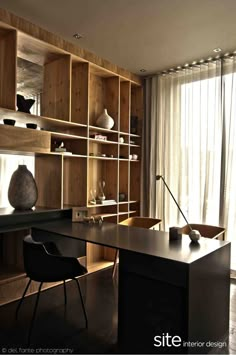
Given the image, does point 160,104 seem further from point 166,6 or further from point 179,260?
point 179,260

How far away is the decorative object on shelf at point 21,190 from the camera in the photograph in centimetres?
296

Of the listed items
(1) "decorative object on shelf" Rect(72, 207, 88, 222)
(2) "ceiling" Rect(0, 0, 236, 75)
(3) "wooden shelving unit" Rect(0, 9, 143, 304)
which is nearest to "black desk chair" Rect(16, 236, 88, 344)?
(1) "decorative object on shelf" Rect(72, 207, 88, 222)

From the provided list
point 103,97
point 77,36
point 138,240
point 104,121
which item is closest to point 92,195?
point 104,121

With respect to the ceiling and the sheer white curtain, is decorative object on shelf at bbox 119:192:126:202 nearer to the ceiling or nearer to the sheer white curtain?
the sheer white curtain

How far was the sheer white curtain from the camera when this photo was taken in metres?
3.58

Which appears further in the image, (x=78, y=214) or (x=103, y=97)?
(x=103, y=97)

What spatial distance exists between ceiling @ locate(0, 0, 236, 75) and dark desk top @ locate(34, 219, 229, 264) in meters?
2.07

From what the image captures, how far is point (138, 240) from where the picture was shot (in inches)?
89.0

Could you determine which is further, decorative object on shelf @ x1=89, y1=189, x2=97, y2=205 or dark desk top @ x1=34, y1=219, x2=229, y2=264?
decorative object on shelf @ x1=89, y1=189, x2=97, y2=205

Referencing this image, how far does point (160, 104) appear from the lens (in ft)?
14.1

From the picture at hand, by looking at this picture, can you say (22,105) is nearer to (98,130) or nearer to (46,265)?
(98,130)

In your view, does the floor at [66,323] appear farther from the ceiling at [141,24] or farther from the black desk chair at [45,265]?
the ceiling at [141,24]

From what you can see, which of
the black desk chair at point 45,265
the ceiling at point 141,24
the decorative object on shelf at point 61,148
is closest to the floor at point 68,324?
the black desk chair at point 45,265

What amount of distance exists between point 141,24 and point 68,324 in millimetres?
2943
